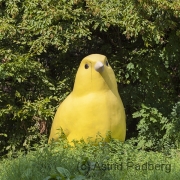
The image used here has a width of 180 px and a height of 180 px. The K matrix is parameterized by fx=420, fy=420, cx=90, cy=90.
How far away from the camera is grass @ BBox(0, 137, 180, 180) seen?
12.8ft

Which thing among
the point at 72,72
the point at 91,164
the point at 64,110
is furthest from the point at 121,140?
the point at 72,72

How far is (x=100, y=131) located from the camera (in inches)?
208

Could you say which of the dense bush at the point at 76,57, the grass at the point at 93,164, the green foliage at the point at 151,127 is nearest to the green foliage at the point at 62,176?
the grass at the point at 93,164

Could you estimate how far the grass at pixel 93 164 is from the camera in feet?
12.8

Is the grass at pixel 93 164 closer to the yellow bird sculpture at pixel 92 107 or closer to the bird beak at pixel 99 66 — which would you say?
the yellow bird sculpture at pixel 92 107

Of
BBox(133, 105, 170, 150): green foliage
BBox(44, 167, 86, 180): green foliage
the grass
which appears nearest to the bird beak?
the grass

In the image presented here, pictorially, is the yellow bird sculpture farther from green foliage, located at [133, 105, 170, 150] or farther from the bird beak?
green foliage, located at [133, 105, 170, 150]

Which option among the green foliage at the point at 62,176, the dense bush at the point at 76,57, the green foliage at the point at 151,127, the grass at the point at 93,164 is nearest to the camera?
the green foliage at the point at 62,176

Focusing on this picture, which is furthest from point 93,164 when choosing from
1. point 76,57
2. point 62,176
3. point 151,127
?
point 76,57

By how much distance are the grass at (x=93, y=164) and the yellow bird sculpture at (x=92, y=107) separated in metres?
0.26

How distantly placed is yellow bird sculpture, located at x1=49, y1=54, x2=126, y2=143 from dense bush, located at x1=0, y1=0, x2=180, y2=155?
43.7 inches

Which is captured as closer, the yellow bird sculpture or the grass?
the grass

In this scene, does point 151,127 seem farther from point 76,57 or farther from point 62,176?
point 62,176

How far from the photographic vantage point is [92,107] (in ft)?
17.2
